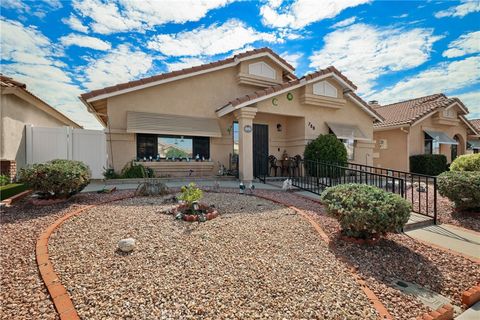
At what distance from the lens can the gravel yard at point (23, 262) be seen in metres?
2.52

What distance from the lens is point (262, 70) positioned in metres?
14.0

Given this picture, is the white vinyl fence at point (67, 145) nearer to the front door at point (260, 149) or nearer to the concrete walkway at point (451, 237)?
the front door at point (260, 149)

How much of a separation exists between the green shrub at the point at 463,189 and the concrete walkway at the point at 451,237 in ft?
4.02

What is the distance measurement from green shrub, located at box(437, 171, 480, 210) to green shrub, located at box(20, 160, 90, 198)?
10567mm

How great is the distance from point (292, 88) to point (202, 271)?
1065cm

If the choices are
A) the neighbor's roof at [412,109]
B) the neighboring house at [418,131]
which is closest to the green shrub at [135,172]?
the neighboring house at [418,131]

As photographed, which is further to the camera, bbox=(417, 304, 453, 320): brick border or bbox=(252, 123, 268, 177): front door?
bbox=(252, 123, 268, 177): front door

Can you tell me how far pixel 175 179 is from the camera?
11.0 m

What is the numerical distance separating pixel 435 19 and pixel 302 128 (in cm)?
693

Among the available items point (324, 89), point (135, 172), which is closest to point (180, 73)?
point (135, 172)

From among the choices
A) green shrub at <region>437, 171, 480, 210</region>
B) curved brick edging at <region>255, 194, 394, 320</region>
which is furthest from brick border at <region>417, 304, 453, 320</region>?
green shrub at <region>437, 171, 480, 210</region>

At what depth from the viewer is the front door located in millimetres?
13188

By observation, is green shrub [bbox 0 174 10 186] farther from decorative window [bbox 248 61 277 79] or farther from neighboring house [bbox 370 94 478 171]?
neighboring house [bbox 370 94 478 171]

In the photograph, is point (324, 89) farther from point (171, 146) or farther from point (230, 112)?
point (171, 146)
